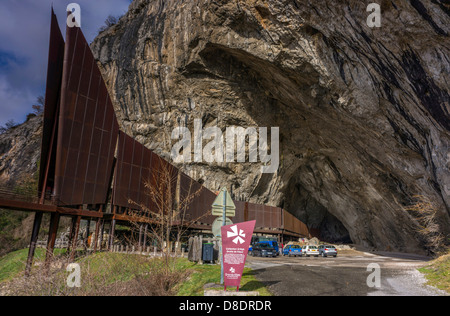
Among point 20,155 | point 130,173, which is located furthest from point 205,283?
point 20,155

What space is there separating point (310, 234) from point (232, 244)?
199 feet

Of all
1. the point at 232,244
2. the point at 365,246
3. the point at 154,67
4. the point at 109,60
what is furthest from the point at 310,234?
the point at 232,244

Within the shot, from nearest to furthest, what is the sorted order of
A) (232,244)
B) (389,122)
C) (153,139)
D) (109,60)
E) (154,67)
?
1. (232,244)
2. (389,122)
3. (154,67)
4. (153,139)
5. (109,60)

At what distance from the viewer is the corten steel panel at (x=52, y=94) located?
74.7 feet

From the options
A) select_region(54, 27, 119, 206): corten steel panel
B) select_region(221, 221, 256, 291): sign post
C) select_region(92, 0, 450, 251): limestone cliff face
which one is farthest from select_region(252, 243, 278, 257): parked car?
select_region(221, 221, 256, 291): sign post

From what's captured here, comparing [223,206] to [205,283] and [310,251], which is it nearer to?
[205,283]

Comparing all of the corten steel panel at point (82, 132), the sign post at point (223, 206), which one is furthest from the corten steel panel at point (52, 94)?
the sign post at point (223, 206)

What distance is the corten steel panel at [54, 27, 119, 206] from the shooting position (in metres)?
21.6

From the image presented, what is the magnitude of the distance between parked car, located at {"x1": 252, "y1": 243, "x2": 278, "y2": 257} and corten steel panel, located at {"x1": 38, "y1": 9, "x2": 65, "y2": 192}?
777 inches

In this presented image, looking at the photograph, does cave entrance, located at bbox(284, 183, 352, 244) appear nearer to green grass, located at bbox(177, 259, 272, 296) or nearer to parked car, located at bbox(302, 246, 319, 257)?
parked car, located at bbox(302, 246, 319, 257)

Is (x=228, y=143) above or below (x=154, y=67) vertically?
below

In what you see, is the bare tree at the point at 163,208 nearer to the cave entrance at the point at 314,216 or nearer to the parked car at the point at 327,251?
the parked car at the point at 327,251
